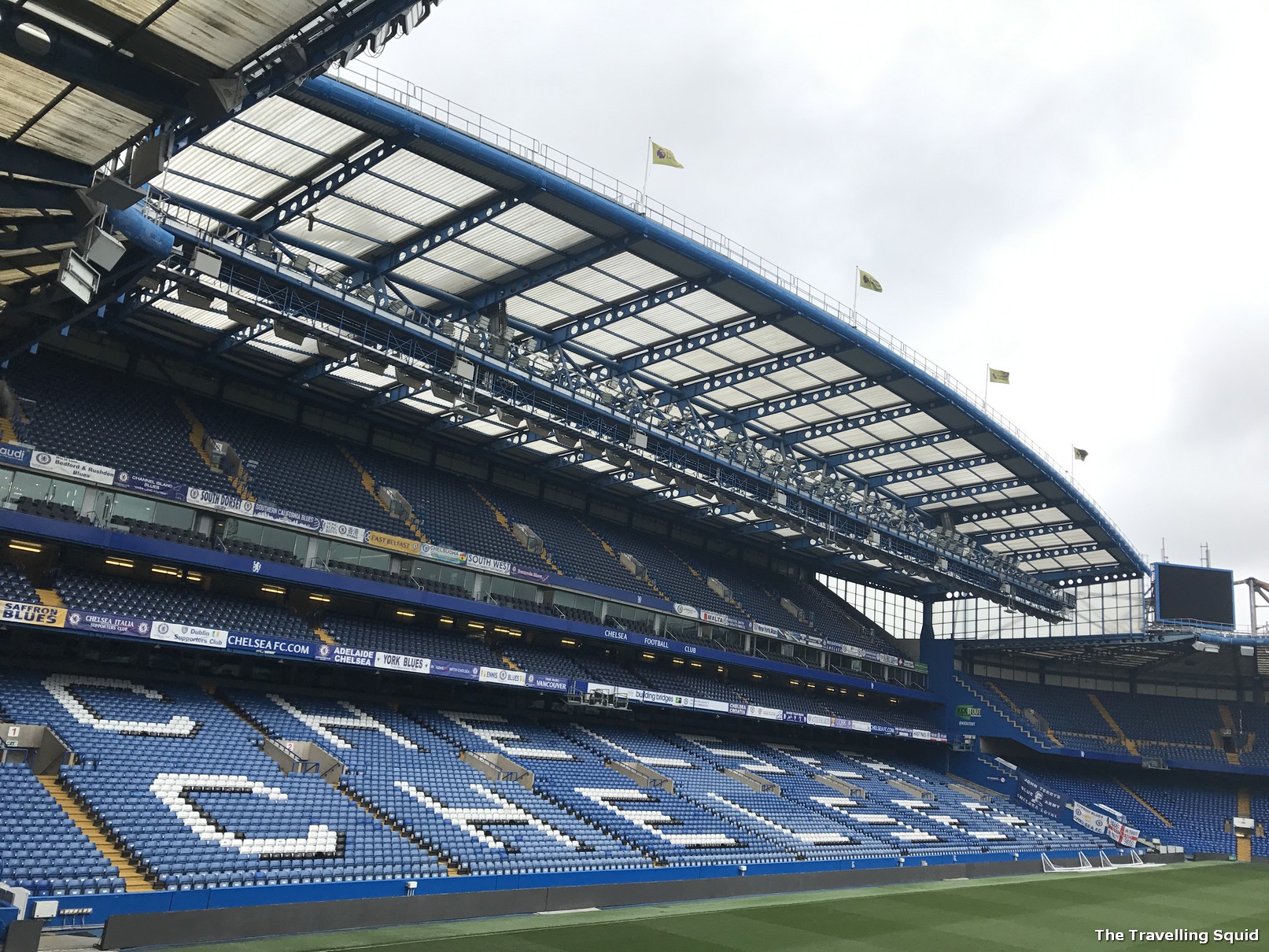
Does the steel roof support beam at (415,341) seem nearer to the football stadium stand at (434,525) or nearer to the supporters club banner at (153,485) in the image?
the football stadium stand at (434,525)

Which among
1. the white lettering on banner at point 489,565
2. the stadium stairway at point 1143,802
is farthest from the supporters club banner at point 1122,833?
the white lettering on banner at point 489,565

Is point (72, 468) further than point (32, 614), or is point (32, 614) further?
point (72, 468)

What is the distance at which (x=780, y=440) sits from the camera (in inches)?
1698

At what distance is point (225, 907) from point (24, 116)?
48.9 feet

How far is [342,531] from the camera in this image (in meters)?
34.3

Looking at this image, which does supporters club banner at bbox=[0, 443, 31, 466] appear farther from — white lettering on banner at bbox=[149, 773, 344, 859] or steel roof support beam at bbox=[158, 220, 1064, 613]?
white lettering on banner at bbox=[149, 773, 344, 859]

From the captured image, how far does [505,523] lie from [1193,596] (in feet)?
136

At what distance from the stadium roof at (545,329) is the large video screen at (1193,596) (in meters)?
9.41

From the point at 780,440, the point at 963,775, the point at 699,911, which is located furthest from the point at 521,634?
the point at 963,775

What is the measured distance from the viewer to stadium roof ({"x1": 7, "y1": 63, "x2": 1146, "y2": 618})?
24156 mm

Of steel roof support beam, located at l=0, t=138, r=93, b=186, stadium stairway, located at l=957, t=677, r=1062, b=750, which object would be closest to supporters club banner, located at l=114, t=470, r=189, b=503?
steel roof support beam, located at l=0, t=138, r=93, b=186

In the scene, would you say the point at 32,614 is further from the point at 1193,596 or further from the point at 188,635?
the point at 1193,596

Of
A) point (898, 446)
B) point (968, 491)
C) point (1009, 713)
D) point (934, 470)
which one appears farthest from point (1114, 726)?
point (898, 446)

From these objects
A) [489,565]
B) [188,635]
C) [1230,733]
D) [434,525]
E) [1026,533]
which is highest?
[1026,533]
